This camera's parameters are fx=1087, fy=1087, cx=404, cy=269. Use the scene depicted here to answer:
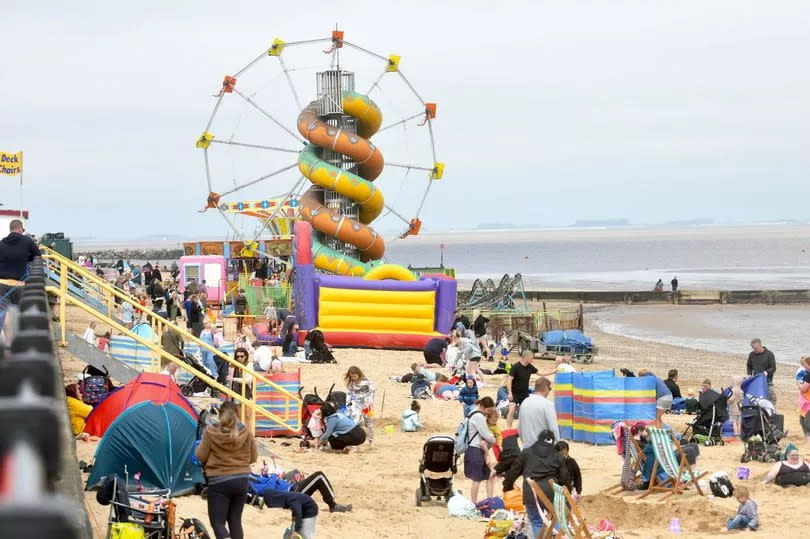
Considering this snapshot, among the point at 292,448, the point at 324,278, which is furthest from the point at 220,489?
the point at 324,278

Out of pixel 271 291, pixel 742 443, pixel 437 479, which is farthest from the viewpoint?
pixel 271 291

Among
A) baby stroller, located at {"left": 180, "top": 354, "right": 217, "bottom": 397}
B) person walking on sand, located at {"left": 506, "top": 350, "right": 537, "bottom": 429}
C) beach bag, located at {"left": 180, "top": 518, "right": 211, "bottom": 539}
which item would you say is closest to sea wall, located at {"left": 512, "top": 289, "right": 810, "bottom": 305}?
baby stroller, located at {"left": 180, "top": 354, "right": 217, "bottom": 397}

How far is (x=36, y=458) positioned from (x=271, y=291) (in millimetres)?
26895

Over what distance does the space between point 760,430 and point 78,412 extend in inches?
306

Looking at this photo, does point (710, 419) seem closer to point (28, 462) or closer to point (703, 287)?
point (28, 462)

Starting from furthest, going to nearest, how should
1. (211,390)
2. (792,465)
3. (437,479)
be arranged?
(211,390)
(792,465)
(437,479)

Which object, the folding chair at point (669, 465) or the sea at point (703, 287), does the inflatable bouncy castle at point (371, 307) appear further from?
the folding chair at point (669, 465)

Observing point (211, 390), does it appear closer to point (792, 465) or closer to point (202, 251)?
point (792, 465)

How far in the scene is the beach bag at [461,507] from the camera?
1012 cm

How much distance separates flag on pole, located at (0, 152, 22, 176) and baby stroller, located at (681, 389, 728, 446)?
2158 cm

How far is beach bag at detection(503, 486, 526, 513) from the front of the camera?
9969 mm

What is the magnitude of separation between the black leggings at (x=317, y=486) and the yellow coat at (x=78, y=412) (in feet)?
9.38

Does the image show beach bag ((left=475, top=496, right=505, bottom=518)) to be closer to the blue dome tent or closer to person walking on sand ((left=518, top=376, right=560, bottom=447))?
person walking on sand ((left=518, top=376, right=560, bottom=447))

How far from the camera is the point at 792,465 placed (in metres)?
11.2
